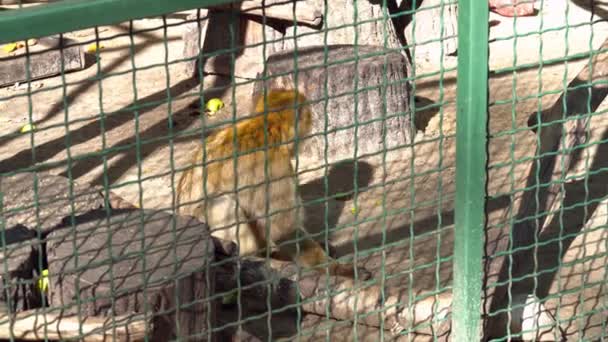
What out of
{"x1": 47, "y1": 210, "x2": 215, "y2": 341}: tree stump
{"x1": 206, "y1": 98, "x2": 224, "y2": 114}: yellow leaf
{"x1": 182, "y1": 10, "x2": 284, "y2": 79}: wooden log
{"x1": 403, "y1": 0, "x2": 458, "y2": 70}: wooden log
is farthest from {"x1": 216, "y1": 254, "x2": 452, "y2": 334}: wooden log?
{"x1": 403, "y1": 0, "x2": 458, "y2": 70}: wooden log

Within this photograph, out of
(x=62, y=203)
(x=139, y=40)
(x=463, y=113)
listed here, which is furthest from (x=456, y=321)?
(x=139, y=40)

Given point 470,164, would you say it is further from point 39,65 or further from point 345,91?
point 39,65

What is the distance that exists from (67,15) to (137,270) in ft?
3.86

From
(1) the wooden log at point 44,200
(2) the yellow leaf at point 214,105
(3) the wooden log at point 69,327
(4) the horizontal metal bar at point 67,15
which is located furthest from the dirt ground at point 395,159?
(4) the horizontal metal bar at point 67,15

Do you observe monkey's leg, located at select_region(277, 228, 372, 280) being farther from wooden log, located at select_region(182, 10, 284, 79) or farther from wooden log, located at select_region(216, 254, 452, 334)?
wooden log, located at select_region(182, 10, 284, 79)

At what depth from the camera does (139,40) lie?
9180 millimetres

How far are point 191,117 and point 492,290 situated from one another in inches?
155

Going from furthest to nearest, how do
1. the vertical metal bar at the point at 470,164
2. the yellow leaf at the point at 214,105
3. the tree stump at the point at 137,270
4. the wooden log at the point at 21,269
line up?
the yellow leaf at the point at 214,105, the wooden log at the point at 21,269, the tree stump at the point at 137,270, the vertical metal bar at the point at 470,164

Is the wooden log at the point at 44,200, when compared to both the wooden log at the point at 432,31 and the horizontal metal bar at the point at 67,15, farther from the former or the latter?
the wooden log at the point at 432,31

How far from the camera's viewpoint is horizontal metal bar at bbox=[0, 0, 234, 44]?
279 cm

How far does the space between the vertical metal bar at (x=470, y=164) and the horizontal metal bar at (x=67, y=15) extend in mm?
1052

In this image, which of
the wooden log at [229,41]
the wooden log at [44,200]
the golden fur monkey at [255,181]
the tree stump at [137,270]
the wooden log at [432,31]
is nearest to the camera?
the tree stump at [137,270]

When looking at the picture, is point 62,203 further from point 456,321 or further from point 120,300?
point 456,321

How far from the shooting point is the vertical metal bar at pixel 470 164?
11.4ft
